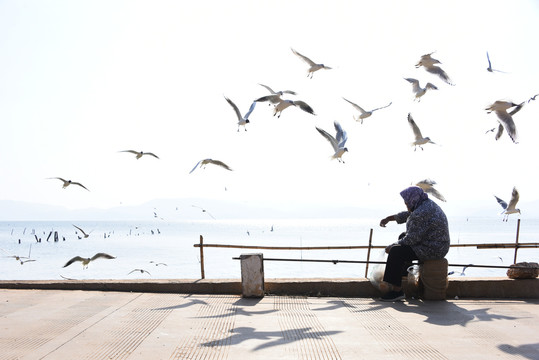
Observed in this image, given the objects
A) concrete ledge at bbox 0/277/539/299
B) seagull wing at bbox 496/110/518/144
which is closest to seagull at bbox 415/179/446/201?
seagull wing at bbox 496/110/518/144

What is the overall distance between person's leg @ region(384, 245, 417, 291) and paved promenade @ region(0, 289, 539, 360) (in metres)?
0.32

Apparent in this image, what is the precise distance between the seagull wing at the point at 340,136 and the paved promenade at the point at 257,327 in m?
3.93

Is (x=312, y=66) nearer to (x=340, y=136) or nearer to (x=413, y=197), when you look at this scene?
(x=340, y=136)

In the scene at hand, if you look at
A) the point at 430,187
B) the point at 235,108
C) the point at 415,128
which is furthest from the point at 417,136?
the point at 235,108

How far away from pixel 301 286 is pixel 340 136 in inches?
161

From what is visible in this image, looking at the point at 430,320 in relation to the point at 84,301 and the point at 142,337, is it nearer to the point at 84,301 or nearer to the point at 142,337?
the point at 142,337

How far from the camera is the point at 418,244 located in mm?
7262

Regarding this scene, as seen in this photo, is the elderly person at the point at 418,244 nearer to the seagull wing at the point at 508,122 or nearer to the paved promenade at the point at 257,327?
the paved promenade at the point at 257,327

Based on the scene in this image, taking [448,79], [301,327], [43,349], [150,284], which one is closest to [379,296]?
[301,327]

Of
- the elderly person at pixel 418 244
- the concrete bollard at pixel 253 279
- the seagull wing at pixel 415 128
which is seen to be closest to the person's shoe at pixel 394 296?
the elderly person at pixel 418 244

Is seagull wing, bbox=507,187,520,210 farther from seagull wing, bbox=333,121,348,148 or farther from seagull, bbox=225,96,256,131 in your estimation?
seagull, bbox=225,96,256,131

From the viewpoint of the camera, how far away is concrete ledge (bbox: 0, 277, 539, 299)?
299 inches

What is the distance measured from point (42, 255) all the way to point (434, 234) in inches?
2033

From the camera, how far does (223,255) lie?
48094 millimetres
